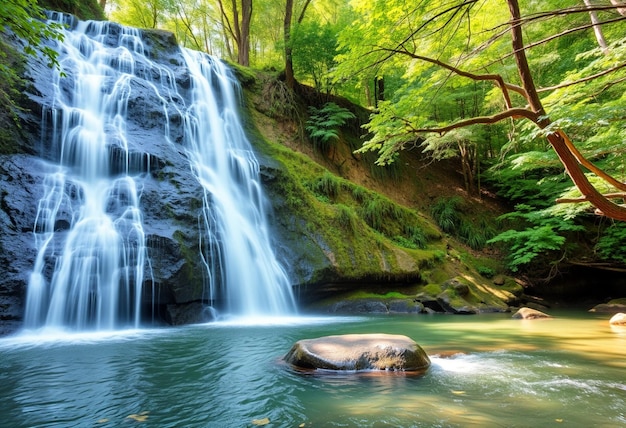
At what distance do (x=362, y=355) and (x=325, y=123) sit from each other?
13425 mm

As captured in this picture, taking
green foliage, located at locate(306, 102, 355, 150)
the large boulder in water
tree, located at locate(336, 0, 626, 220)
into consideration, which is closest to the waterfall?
green foliage, located at locate(306, 102, 355, 150)

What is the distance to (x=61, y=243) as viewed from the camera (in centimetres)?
Answer: 780

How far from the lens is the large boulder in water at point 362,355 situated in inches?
168

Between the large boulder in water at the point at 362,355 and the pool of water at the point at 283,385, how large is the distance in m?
0.16

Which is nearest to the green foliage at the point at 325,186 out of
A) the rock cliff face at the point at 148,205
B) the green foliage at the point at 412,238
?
the rock cliff face at the point at 148,205

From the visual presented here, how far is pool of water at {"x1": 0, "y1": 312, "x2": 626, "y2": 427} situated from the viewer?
3.05 metres

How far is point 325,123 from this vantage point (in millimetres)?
16547

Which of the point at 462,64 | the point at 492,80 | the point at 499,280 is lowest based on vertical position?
the point at 499,280

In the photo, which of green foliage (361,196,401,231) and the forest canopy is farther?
green foliage (361,196,401,231)

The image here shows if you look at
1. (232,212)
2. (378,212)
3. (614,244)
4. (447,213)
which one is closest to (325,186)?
(378,212)

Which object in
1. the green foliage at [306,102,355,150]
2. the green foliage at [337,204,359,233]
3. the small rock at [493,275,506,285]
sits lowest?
the small rock at [493,275,506,285]

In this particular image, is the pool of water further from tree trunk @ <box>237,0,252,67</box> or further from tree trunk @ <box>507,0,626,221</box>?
tree trunk @ <box>237,0,252,67</box>

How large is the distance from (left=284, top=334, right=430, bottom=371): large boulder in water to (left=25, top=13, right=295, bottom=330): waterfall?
491cm

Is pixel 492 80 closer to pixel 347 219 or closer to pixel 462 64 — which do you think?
pixel 462 64
